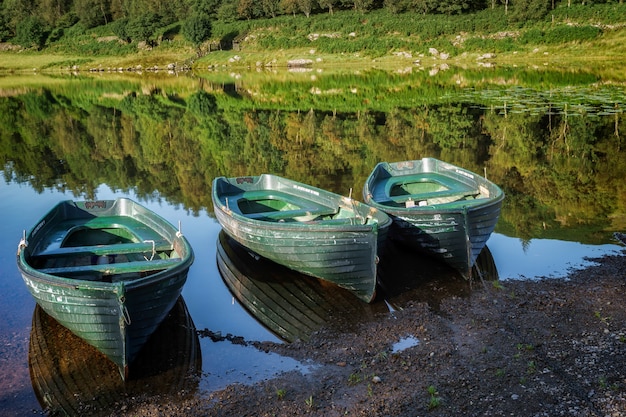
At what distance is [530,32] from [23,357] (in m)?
65.6

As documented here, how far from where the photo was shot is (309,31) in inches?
3278

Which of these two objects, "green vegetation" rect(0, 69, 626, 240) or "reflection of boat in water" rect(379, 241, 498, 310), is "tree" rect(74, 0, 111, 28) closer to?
"green vegetation" rect(0, 69, 626, 240)

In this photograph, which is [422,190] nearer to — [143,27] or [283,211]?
[283,211]

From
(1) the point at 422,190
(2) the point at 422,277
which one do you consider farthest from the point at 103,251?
(1) the point at 422,190

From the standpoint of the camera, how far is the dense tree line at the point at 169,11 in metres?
78.8

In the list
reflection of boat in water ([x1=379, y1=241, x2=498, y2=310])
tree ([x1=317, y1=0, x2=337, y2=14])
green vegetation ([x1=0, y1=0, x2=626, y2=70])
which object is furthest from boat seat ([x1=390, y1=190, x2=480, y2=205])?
tree ([x1=317, y1=0, x2=337, y2=14])

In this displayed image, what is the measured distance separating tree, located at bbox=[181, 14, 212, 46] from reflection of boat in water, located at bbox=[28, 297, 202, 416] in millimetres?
79533

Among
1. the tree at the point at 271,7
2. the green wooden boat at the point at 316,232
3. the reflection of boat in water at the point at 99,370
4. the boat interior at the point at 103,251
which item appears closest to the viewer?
the reflection of boat in water at the point at 99,370

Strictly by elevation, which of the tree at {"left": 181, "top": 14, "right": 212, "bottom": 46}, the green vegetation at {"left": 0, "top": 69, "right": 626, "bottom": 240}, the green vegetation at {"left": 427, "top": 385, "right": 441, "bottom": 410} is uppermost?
the tree at {"left": 181, "top": 14, "right": 212, "bottom": 46}

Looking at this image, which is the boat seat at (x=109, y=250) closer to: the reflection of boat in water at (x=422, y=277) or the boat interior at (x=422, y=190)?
the reflection of boat in water at (x=422, y=277)

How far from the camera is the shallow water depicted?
1075 cm

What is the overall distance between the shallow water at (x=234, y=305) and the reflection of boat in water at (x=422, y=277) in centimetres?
2

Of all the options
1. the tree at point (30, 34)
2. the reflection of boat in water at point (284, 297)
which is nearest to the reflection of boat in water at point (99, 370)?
the reflection of boat in water at point (284, 297)

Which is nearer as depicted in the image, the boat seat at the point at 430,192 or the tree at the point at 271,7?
the boat seat at the point at 430,192
